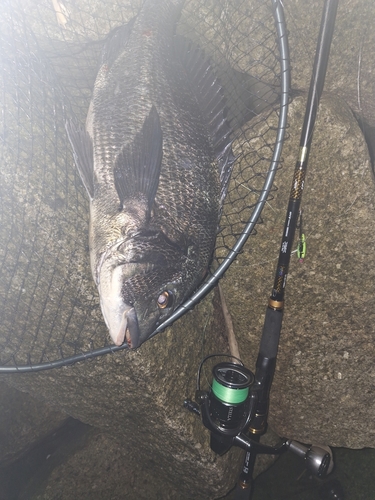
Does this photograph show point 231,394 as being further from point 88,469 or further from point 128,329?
point 88,469

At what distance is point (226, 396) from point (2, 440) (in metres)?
2.75

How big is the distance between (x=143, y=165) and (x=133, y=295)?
0.80 meters

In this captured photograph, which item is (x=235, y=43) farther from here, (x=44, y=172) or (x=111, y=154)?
(x=44, y=172)

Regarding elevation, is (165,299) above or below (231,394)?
above

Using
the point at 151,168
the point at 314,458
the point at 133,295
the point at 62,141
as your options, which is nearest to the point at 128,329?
the point at 133,295

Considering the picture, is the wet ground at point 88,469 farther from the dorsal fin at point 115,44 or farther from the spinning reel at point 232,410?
the dorsal fin at point 115,44

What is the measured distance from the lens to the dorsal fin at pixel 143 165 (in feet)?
6.86

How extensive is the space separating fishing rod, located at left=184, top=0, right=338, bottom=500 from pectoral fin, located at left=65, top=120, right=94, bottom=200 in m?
1.39

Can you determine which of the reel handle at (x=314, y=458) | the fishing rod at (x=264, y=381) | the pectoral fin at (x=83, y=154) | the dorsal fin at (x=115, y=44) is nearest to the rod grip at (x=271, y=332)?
the fishing rod at (x=264, y=381)

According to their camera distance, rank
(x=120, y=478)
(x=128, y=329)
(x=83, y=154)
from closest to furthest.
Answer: (x=128, y=329) < (x=83, y=154) < (x=120, y=478)

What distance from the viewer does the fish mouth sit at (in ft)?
6.35

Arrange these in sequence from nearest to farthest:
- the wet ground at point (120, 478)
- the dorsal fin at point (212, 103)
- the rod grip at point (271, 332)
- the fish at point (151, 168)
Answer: the fish at point (151, 168) → the dorsal fin at point (212, 103) → the rod grip at point (271, 332) → the wet ground at point (120, 478)

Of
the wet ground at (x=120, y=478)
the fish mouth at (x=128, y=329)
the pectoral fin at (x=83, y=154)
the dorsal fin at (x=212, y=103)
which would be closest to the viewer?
the fish mouth at (x=128, y=329)

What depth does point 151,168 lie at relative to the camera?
6.87 feet
